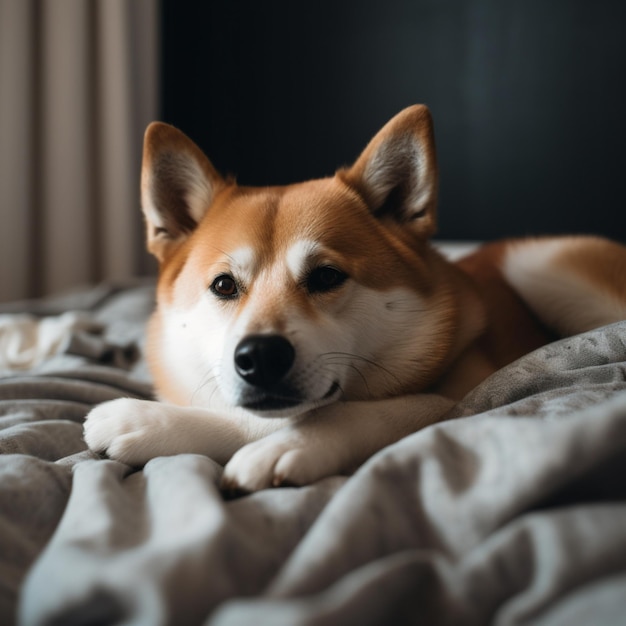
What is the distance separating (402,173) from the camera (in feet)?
3.90

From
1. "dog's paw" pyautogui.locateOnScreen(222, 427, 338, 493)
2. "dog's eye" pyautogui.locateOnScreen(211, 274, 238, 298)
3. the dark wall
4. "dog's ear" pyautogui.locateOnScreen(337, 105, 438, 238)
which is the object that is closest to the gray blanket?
"dog's paw" pyautogui.locateOnScreen(222, 427, 338, 493)

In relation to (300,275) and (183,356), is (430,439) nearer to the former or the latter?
(300,275)

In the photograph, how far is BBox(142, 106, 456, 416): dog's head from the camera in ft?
3.04

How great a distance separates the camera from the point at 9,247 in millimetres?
2732

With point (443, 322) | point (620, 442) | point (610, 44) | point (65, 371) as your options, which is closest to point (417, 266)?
point (443, 322)

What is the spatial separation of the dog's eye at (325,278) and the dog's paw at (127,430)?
333 millimetres

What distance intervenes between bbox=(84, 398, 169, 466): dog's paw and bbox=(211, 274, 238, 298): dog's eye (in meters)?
0.24

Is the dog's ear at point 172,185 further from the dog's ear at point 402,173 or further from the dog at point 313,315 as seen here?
the dog's ear at point 402,173

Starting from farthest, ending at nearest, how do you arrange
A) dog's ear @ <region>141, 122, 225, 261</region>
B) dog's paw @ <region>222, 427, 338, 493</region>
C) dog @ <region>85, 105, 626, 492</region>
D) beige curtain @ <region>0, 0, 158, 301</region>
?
1. beige curtain @ <region>0, 0, 158, 301</region>
2. dog's ear @ <region>141, 122, 225, 261</region>
3. dog @ <region>85, 105, 626, 492</region>
4. dog's paw @ <region>222, 427, 338, 493</region>

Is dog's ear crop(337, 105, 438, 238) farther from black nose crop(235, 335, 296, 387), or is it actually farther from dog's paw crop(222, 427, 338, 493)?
dog's paw crop(222, 427, 338, 493)

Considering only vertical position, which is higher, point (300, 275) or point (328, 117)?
point (328, 117)

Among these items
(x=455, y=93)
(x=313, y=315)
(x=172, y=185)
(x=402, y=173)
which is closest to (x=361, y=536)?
(x=313, y=315)

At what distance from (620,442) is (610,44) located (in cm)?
221

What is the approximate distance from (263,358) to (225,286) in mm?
291
